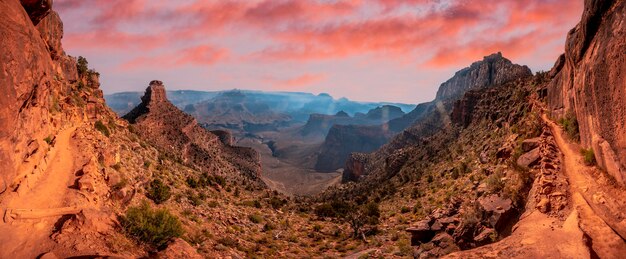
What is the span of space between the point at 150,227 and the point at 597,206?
20.6m

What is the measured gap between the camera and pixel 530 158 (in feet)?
72.7

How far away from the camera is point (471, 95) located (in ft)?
251

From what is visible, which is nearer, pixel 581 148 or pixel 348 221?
pixel 581 148

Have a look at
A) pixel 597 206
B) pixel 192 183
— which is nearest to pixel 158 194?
pixel 192 183

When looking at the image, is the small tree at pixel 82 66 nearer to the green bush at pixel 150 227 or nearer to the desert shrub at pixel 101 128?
the desert shrub at pixel 101 128

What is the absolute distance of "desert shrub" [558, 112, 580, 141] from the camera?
70.7ft

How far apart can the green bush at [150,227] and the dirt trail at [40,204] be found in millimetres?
3142

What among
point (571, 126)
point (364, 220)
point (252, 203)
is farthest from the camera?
point (252, 203)

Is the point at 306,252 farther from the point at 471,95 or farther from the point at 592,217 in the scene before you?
the point at 471,95

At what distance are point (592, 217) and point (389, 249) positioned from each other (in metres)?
16.2

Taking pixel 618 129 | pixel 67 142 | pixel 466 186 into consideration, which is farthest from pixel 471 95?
pixel 67 142

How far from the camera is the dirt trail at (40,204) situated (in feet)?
46.1

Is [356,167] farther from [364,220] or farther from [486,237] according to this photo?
[486,237]

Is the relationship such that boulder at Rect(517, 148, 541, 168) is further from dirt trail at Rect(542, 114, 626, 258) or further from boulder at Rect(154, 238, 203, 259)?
boulder at Rect(154, 238, 203, 259)
